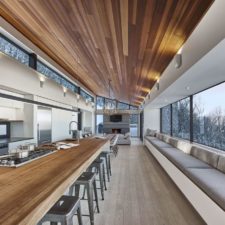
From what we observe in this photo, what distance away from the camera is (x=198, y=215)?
10.7 feet

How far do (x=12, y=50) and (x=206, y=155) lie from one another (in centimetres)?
449

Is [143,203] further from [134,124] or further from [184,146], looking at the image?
[134,124]

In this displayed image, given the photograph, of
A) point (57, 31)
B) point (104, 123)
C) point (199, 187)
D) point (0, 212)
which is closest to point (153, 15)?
point (57, 31)

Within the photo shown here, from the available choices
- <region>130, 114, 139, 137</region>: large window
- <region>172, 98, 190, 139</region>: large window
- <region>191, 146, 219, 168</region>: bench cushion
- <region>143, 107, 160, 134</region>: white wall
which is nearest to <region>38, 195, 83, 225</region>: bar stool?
<region>191, 146, 219, 168</region>: bench cushion

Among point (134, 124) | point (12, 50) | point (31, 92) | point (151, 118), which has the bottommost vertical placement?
point (134, 124)

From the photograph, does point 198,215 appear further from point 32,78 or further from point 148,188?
point 32,78

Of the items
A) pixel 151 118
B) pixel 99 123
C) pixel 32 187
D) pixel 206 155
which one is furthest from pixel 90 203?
pixel 99 123

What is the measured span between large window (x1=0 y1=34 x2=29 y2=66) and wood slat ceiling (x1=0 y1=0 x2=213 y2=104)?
579mm

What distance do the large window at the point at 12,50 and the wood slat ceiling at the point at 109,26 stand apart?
1.90ft

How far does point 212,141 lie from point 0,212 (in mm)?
5042

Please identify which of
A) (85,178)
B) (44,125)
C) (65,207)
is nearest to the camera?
(65,207)

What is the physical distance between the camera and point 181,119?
812 cm

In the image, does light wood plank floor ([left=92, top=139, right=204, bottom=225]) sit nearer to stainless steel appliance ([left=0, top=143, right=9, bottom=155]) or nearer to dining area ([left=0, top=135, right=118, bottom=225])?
dining area ([left=0, top=135, right=118, bottom=225])

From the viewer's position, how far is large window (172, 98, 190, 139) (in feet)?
24.0
